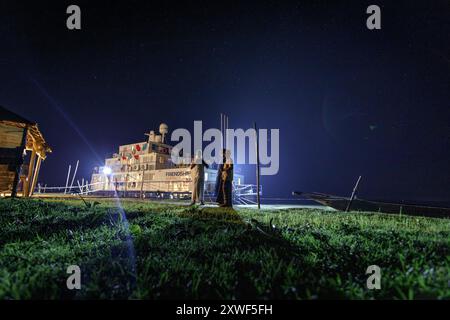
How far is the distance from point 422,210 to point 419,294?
10.5 m

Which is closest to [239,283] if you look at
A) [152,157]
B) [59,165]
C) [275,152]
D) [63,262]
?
[63,262]

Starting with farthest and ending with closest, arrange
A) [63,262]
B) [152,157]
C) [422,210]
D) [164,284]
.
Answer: [152,157], [422,210], [63,262], [164,284]

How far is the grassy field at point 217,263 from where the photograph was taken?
2.44m

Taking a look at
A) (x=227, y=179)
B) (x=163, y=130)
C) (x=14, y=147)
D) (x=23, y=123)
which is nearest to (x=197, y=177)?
(x=227, y=179)

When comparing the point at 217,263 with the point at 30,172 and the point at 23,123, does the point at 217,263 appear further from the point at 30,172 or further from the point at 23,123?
the point at 30,172

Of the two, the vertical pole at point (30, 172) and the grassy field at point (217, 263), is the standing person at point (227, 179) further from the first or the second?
the vertical pole at point (30, 172)

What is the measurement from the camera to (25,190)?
15766mm

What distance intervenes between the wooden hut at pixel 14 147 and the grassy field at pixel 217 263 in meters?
8.84

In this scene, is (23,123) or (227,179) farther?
(23,123)

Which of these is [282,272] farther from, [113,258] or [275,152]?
[275,152]

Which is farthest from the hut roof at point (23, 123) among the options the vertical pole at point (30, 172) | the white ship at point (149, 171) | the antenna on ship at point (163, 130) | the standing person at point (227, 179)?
the antenna on ship at point (163, 130)

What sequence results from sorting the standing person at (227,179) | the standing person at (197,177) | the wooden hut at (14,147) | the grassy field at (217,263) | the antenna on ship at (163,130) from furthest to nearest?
the antenna on ship at (163,130)
the wooden hut at (14,147)
the standing person at (197,177)
the standing person at (227,179)
the grassy field at (217,263)

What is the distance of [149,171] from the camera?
140 feet

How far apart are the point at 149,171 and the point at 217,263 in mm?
42091
